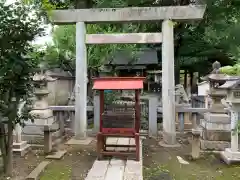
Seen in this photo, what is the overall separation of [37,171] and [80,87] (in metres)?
3.14

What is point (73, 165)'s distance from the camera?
543 cm

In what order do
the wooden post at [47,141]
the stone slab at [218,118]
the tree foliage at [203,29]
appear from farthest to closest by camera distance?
the tree foliage at [203,29], the stone slab at [218,118], the wooden post at [47,141]

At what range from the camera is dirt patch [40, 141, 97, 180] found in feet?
15.8

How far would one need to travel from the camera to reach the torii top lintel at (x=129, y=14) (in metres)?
7.17

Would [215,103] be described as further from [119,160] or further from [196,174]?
[119,160]

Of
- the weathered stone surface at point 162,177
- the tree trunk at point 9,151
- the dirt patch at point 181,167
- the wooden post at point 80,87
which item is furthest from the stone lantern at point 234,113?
the tree trunk at point 9,151

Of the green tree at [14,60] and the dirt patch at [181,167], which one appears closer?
the green tree at [14,60]

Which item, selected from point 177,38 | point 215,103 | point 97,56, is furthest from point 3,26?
point 177,38

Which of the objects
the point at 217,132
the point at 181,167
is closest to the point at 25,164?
the point at 181,167

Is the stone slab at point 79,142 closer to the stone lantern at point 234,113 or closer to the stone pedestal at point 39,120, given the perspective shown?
the stone pedestal at point 39,120

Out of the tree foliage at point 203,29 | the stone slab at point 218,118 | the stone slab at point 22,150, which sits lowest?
the stone slab at point 22,150

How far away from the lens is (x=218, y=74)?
A: 6797 mm

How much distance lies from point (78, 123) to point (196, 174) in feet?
11.9

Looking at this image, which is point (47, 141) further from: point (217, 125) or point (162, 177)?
point (217, 125)
